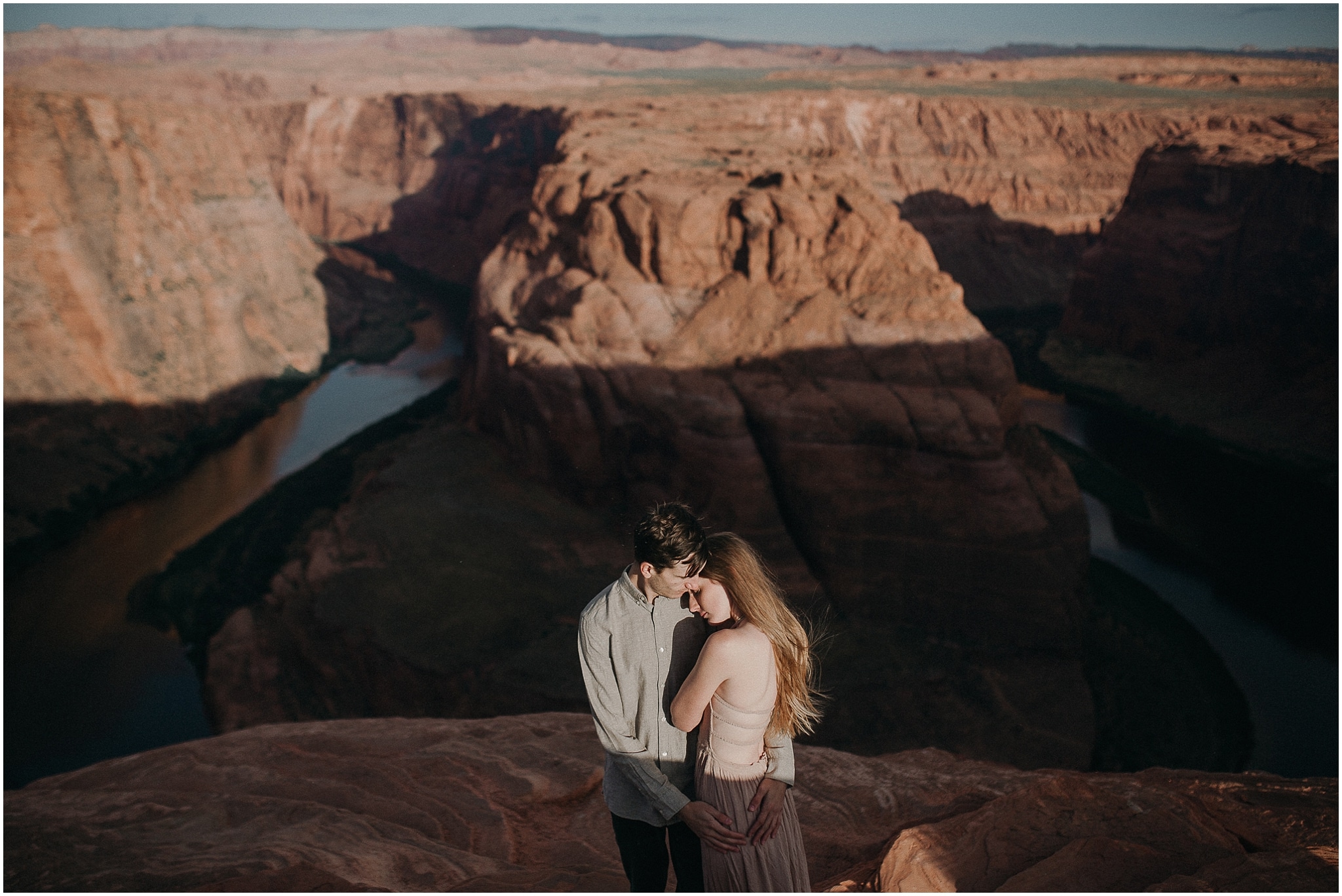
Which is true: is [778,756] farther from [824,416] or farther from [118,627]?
[118,627]

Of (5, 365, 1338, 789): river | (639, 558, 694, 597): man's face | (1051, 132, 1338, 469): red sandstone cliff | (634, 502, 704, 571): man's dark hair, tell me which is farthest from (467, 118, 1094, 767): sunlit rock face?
(1051, 132, 1338, 469): red sandstone cliff

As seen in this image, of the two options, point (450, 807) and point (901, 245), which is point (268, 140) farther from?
point (450, 807)

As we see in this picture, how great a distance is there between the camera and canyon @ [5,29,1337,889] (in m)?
8.48

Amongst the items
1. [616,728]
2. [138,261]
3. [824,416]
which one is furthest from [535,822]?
[138,261]

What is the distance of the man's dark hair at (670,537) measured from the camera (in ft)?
11.2

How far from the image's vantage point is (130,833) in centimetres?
629

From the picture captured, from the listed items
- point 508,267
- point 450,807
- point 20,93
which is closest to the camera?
point 450,807

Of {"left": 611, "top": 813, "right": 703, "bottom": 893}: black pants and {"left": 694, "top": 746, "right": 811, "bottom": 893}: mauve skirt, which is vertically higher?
{"left": 694, "top": 746, "right": 811, "bottom": 893}: mauve skirt

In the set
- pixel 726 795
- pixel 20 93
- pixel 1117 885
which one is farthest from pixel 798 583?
pixel 20 93

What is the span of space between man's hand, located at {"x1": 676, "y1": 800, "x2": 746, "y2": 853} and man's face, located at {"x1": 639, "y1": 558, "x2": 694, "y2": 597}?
0.99 meters

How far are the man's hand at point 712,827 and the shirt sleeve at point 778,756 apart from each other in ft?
0.92

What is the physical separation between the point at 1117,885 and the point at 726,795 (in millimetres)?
2541

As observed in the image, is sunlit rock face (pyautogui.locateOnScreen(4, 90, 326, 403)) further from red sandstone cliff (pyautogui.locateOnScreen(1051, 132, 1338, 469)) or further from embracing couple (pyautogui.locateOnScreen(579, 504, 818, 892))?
red sandstone cliff (pyautogui.locateOnScreen(1051, 132, 1338, 469))

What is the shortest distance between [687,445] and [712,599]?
51.0 feet
